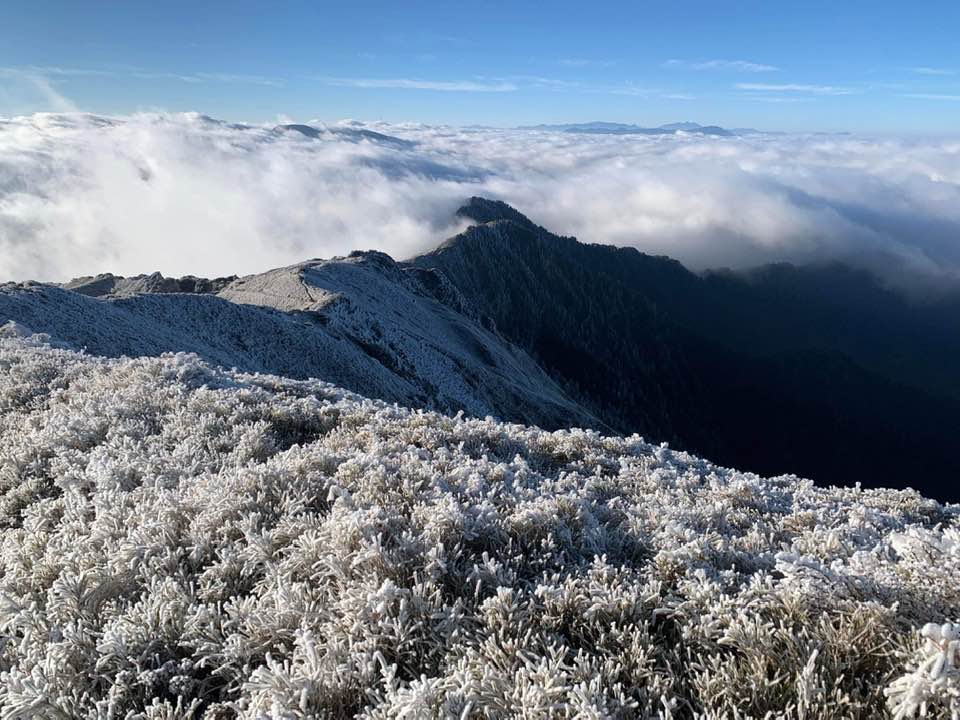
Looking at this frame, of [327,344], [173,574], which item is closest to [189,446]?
[173,574]

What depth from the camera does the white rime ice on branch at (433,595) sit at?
3545 mm

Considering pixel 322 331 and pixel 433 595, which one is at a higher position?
pixel 433 595

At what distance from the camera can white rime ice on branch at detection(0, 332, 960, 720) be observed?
→ 11.6ft

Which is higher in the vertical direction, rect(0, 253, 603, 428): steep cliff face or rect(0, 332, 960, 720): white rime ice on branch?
rect(0, 332, 960, 720): white rime ice on branch

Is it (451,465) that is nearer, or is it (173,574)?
(173,574)

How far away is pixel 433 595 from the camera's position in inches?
171

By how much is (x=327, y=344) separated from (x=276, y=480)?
53.7 metres

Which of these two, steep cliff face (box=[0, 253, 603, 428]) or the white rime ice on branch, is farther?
steep cliff face (box=[0, 253, 603, 428])

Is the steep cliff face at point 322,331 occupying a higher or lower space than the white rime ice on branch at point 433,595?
lower

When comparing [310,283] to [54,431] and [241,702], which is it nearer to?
[54,431]

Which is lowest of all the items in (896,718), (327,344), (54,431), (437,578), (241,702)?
(327,344)

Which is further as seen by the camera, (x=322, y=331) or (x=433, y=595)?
(x=322, y=331)

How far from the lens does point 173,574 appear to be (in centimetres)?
512

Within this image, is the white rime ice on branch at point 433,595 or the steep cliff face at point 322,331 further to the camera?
the steep cliff face at point 322,331
